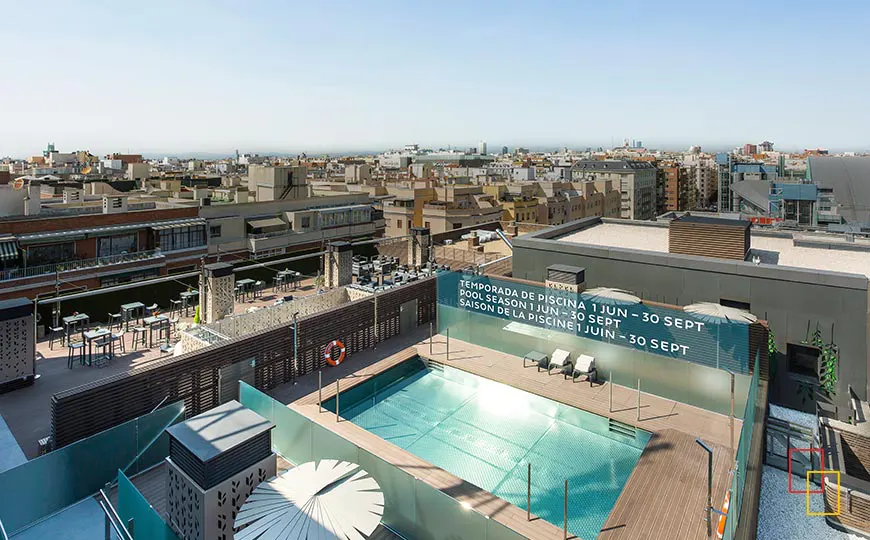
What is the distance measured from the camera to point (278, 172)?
49.0 m

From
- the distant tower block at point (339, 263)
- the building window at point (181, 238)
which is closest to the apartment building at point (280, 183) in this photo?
the building window at point (181, 238)

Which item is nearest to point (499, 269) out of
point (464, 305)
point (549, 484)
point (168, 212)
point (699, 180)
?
point (464, 305)

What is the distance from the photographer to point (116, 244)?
35.3 m

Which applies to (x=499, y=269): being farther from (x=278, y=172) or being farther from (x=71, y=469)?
(x=278, y=172)

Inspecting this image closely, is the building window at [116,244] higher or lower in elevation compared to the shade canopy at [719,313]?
higher

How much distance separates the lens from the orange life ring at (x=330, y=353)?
1363 centimetres

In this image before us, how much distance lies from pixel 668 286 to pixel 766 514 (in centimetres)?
811

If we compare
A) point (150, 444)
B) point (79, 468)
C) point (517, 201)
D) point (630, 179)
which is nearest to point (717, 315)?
point (150, 444)

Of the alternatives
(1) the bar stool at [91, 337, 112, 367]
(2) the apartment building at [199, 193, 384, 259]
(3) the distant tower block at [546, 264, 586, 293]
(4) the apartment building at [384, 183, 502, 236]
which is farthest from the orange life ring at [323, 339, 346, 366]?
(4) the apartment building at [384, 183, 502, 236]

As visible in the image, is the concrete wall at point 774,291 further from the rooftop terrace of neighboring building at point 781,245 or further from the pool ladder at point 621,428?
the pool ladder at point 621,428

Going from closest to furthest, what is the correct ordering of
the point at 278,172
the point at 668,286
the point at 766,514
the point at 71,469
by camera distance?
the point at 71,469 → the point at 766,514 → the point at 668,286 → the point at 278,172

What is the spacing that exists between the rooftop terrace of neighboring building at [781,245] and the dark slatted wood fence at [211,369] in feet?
31.2

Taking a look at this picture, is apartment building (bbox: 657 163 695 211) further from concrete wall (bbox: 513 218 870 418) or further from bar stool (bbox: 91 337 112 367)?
bar stool (bbox: 91 337 112 367)

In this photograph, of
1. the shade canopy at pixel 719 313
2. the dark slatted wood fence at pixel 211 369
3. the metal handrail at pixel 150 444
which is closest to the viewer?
the dark slatted wood fence at pixel 211 369
